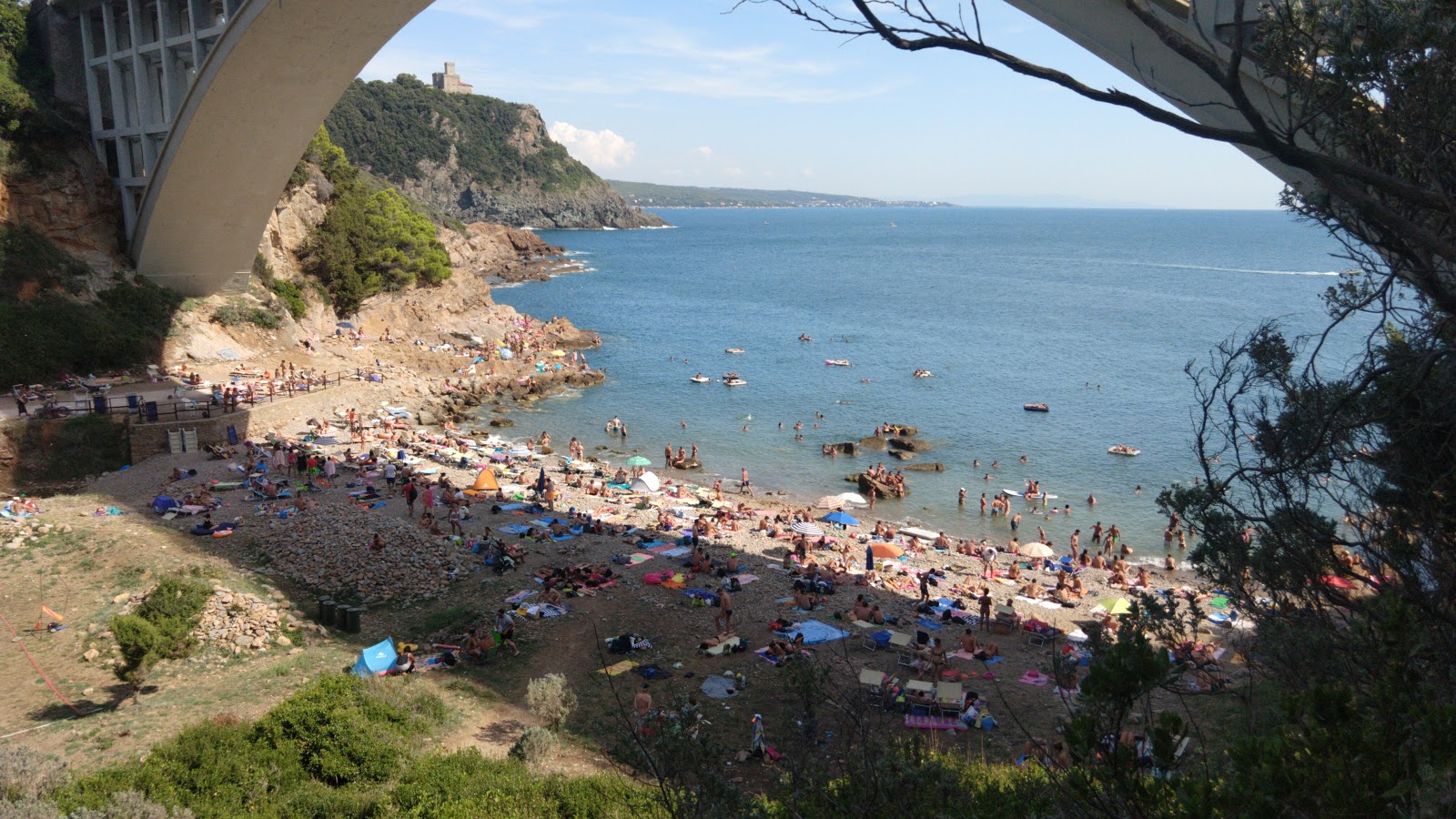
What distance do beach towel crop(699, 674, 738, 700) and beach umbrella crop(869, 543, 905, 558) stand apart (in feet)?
27.5

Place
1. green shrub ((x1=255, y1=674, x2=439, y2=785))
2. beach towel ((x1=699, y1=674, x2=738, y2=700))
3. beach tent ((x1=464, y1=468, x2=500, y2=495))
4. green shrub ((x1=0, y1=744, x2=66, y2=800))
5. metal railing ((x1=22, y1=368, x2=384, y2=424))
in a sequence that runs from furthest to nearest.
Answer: beach tent ((x1=464, y1=468, x2=500, y2=495))
metal railing ((x1=22, y1=368, x2=384, y2=424))
beach towel ((x1=699, y1=674, x2=738, y2=700))
green shrub ((x1=255, y1=674, x2=439, y2=785))
green shrub ((x1=0, y1=744, x2=66, y2=800))

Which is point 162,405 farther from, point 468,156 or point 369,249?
point 468,156


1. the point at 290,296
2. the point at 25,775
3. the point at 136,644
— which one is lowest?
the point at 136,644

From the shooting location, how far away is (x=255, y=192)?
966 inches

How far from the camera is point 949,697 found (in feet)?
36.5

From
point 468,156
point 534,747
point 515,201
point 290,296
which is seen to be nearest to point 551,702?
point 534,747

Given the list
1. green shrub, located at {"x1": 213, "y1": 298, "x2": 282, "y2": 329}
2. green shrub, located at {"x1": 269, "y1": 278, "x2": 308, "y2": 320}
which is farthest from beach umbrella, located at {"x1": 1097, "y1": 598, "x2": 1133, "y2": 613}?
green shrub, located at {"x1": 269, "y1": 278, "x2": 308, "y2": 320}

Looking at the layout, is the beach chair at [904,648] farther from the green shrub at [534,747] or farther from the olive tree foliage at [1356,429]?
the olive tree foliage at [1356,429]

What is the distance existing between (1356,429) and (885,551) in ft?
47.6

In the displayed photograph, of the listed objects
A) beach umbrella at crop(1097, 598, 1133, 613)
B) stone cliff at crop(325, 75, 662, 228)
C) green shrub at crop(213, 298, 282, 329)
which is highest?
stone cliff at crop(325, 75, 662, 228)

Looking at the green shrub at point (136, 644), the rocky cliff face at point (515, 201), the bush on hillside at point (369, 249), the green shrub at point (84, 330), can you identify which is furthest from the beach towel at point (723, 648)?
the rocky cliff face at point (515, 201)

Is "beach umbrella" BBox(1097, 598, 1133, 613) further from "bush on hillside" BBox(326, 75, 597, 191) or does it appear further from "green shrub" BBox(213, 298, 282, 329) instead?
"bush on hillside" BBox(326, 75, 597, 191)

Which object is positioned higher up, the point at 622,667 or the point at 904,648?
the point at 622,667

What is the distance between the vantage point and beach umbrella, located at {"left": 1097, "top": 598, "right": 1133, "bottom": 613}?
53.1 feet
